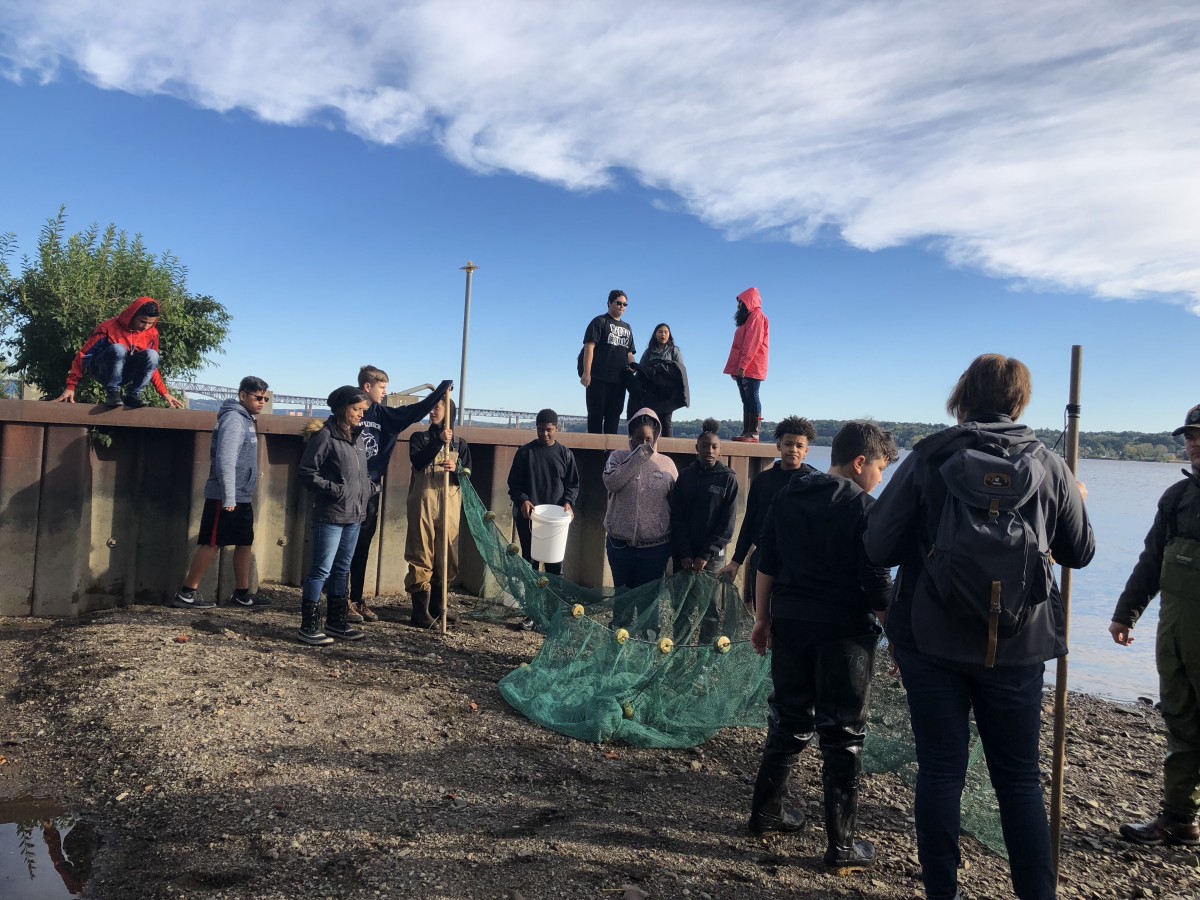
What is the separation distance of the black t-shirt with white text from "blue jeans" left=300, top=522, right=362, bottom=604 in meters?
3.94

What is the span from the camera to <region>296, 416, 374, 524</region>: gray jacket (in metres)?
6.34

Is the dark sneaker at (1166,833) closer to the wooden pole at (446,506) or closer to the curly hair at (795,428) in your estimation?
the curly hair at (795,428)

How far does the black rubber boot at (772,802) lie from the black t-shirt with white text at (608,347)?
6.37 metres

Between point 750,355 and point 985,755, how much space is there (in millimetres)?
7695

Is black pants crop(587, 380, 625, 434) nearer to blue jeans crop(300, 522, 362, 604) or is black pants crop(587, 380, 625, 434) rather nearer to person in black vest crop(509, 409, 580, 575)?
person in black vest crop(509, 409, 580, 575)

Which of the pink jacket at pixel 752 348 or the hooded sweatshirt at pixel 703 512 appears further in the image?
the pink jacket at pixel 752 348

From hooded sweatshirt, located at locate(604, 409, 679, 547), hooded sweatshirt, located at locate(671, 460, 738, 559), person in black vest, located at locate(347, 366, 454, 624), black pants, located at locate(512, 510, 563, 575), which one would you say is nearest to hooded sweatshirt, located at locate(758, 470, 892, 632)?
hooded sweatshirt, located at locate(671, 460, 738, 559)

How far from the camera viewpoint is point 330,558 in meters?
6.48

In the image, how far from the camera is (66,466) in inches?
276

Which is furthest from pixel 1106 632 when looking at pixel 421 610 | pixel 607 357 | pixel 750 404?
pixel 421 610

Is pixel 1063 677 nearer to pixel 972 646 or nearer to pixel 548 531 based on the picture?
pixel 972 646

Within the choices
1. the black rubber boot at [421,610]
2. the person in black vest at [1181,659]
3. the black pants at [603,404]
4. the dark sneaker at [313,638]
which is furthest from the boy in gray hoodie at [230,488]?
the person in black vest at [1181,659]

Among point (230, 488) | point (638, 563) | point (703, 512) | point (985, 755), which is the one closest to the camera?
point (985, 755)

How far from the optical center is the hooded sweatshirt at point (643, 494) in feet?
21.6
